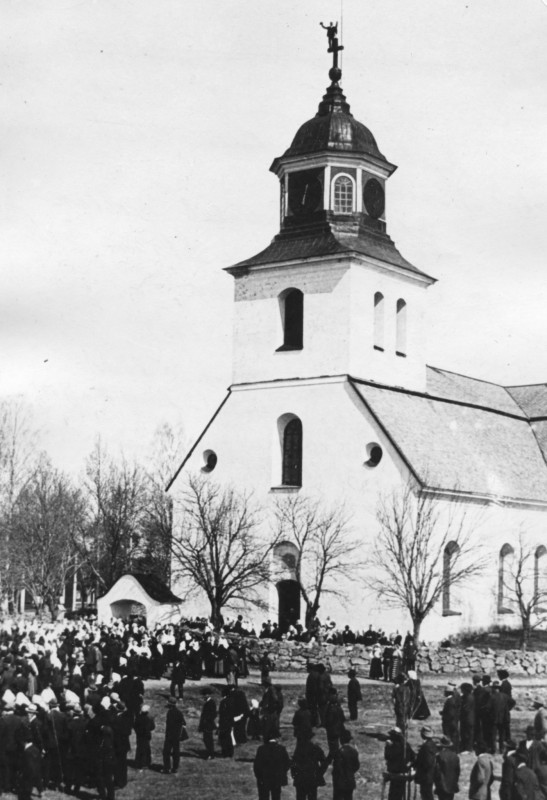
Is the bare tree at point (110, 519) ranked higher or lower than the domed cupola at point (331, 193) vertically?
lower

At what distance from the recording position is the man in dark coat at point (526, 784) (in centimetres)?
1669

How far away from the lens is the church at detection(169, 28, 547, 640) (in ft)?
138

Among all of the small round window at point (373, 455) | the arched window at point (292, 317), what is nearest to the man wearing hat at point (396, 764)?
the small round window at point (373, 455)

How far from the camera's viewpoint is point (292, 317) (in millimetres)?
45469

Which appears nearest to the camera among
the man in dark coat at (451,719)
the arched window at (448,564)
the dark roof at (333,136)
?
the man in dark coat at (451,719)

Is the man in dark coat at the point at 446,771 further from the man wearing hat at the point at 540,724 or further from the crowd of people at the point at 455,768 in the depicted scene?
the man wearing hat at the point at 540,724

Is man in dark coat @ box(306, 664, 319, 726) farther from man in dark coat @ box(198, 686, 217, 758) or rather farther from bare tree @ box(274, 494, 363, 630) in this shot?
bare tree @ box(274, 494, 363, 630)

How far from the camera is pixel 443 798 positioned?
18.5m

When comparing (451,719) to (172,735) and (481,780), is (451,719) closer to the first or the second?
(481,780)

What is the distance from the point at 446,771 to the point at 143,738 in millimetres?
6306

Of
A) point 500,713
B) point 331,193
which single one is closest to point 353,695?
point 500,713

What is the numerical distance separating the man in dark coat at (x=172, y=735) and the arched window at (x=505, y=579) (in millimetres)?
24784

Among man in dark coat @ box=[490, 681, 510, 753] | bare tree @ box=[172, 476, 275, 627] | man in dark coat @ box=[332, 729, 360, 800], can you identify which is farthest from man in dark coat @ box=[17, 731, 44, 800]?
bare tree @ box=[172, 476, 275, 627]

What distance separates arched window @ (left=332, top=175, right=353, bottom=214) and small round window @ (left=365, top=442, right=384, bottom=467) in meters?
9.52
